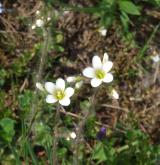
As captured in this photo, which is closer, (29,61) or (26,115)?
(26,115)

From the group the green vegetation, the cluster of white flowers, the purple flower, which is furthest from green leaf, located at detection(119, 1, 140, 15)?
the cluster of white flowers

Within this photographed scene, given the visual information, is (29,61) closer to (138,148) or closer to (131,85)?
(131,85)

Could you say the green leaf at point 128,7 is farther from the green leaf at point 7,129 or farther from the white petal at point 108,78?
the white petal at point 108,78

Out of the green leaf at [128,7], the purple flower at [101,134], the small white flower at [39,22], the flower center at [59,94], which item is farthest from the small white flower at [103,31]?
the flower center at [59,94]

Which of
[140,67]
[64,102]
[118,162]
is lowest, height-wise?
[118,162]

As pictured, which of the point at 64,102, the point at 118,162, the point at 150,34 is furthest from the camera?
the point at 150,34

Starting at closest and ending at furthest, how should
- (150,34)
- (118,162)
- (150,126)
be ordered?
Answer: (118,162) < (150,126) < (150,34)

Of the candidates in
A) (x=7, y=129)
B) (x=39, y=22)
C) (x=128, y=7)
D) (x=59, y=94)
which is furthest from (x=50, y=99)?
(x=128, y=7)

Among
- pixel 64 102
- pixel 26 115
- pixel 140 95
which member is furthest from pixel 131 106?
pixel 64 102
